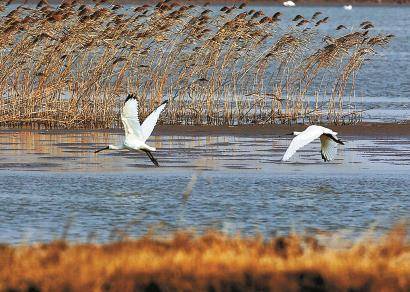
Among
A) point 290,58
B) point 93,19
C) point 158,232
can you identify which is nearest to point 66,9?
point 93,19

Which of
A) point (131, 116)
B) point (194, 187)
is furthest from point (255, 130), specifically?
point (131, 116)

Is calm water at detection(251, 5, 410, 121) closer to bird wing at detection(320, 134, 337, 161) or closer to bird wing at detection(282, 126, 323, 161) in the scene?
bird wing at detection(320, 134, 337, 161)

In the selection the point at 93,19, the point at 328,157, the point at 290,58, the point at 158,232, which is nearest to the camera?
the point at 158,232

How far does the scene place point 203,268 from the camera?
8.02 metres

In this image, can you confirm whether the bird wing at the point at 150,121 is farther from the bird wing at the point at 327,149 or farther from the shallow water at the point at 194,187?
the bird wing at the point at 327,149

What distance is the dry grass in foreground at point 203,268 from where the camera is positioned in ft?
25.3

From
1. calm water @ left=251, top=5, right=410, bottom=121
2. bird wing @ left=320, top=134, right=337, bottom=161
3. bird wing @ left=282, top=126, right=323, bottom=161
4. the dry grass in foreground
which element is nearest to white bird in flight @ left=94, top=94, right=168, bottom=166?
bird wing @ left=282, top=126, right=323, bottom=161

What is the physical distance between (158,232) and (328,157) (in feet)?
13.7

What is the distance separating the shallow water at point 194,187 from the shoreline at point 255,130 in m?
0.48

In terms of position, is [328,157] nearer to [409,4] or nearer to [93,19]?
[93,19]

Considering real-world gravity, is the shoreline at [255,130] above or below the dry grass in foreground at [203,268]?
above

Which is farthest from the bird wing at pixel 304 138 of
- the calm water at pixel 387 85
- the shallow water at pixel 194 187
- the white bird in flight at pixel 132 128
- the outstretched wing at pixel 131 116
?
→ the calm water at pixel 387 85

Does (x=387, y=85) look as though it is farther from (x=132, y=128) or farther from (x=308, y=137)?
(x=308, y=137)

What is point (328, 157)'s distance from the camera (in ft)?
52.0
